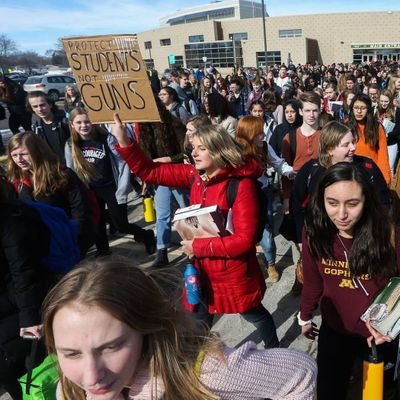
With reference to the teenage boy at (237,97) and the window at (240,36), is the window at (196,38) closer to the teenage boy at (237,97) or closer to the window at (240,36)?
the window at (240,36)

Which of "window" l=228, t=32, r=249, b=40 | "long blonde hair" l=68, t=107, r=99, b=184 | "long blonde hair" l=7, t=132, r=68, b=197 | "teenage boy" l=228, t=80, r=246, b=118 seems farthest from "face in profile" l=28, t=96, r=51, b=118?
"window" l=228, t=32, r=249, b=40

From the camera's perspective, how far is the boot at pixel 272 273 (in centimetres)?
392

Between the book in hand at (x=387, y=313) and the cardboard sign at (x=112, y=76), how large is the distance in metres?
1.63

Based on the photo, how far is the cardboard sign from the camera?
8.30ft

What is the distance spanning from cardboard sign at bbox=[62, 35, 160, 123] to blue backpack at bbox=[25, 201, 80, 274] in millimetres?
700

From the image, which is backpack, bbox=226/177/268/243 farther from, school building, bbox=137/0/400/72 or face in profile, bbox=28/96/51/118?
school building, bbox=137/0/400/72

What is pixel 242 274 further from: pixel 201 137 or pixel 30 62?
pixel 30 62

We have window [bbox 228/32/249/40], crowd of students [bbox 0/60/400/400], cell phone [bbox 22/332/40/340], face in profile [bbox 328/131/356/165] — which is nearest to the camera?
crowd of students [bbox 0/60/400/400]

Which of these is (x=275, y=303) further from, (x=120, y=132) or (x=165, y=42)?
(x=165, y=42)

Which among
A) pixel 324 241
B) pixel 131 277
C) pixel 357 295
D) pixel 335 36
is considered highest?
pixel 335 36

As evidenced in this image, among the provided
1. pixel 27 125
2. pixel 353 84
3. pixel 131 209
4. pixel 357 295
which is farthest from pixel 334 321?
pixel 27 125

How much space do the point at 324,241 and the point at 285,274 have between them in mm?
2052

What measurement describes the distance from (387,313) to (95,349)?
1.21 metres

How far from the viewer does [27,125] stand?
8844mm
